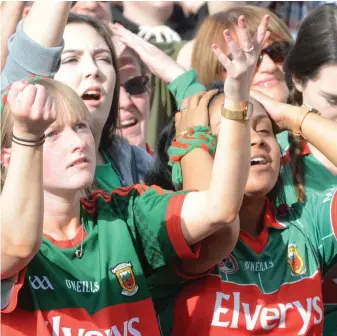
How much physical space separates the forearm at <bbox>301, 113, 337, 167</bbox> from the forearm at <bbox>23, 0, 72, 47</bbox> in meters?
0.75

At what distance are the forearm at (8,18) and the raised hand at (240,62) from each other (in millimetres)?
1006

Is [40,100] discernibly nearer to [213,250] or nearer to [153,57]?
[213,250]

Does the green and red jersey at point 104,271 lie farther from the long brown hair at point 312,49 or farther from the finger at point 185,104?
the long brown hair at point 312,49

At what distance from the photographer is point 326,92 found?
2.84m

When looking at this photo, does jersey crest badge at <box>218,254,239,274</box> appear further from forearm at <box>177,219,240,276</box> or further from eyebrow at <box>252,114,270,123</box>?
eyebrow at <box>252,114,270,123</box>

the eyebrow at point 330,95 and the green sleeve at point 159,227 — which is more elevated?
the green sleeve at point 159,227

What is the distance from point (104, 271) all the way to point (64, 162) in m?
0.27

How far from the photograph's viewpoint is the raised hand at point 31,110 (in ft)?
5.37

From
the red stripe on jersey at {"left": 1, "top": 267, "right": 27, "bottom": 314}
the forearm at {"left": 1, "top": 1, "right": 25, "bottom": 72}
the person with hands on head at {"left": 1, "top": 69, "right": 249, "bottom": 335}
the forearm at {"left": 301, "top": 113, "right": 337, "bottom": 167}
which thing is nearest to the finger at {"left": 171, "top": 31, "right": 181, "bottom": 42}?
the forearm at {"left": 1, "top": 1, "right": 25, "bottom": 72}

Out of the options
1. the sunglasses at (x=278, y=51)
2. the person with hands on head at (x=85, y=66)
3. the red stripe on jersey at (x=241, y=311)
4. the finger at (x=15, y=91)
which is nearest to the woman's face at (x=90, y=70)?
the person with hands on head at (x=85, y=66)

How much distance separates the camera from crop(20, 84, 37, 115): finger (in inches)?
64.2

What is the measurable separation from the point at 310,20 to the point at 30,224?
158cm

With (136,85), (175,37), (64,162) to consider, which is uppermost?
(64,162)

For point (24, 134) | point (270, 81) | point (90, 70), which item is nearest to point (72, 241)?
point (24, 134)
